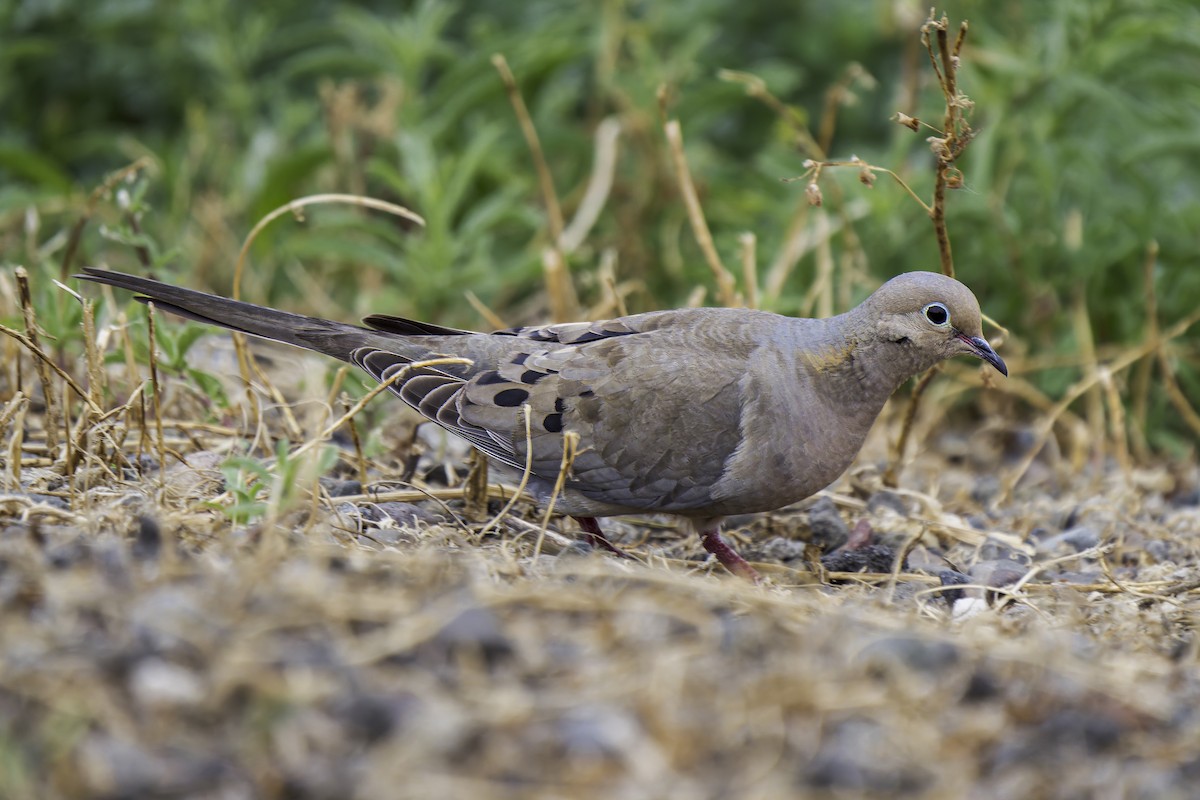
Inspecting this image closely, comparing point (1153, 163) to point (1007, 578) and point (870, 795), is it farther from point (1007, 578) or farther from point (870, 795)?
point (870, 795)

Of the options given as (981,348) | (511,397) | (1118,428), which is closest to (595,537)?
(511,397)

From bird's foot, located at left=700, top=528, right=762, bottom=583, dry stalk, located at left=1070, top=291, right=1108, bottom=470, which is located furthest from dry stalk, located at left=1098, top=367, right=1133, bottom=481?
bird's foot, located at left=700, top=528, right=762, bottom=583

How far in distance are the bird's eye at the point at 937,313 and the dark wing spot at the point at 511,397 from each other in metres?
1.24

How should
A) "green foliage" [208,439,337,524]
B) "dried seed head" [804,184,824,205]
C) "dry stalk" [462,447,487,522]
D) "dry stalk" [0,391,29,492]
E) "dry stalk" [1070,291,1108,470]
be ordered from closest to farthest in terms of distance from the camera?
"green foliage" [208,439,337,524], "dry stalk" [0,391,29,492], "dried seed head" [804,184,824,205], "dry stalk" [462,447,487,522], "dry stalk" [1070,291,1108,470]

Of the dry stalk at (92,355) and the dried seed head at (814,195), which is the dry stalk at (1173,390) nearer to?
the dried seed head at (814,195)

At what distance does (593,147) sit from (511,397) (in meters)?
2.75

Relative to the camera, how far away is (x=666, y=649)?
2.53m

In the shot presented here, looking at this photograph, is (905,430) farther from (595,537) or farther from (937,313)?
(595,537)

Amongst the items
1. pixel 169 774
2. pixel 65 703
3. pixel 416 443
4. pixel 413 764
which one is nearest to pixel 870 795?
pixel 413 764

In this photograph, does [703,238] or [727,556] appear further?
[703,238]

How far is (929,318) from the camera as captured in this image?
3990 millimetres

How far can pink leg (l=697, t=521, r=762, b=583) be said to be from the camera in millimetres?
3988

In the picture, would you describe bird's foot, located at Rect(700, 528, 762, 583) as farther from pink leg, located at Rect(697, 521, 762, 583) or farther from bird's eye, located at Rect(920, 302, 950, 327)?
bird's eye, located at Rect(920, 302, 950, 327)

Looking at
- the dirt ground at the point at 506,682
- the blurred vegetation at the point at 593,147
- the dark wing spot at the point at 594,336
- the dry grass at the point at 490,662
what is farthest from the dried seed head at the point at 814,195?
the blurred vegetation at the point at 593,147
